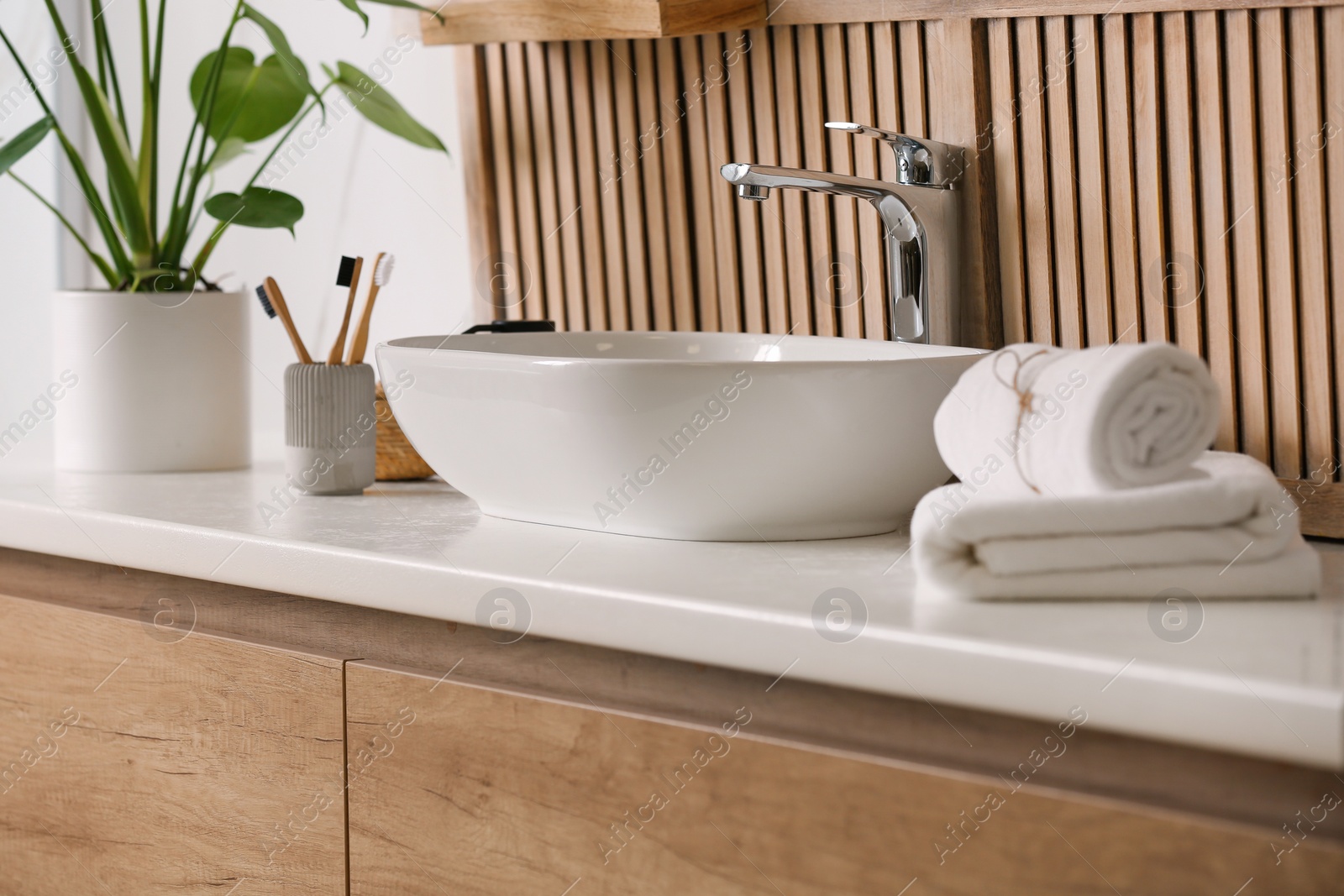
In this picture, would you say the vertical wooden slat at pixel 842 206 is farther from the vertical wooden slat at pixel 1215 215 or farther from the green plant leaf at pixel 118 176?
the green plant leaf at pixel 118 176

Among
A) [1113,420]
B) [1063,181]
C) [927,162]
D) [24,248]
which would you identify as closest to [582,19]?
[927,162]

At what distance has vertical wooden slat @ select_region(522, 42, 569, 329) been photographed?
53.1 inches

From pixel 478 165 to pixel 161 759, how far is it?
0.72 meters

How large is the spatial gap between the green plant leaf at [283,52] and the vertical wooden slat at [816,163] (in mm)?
510

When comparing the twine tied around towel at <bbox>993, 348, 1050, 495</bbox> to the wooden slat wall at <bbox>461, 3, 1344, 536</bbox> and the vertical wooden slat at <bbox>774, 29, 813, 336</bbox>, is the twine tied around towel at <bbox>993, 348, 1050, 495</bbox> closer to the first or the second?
the wooden slat wall at <bbox>461, 3, 1344, 536</bbox>

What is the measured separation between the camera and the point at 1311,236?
912 millimetres

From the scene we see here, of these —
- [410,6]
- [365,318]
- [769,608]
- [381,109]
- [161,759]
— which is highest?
[410,6]

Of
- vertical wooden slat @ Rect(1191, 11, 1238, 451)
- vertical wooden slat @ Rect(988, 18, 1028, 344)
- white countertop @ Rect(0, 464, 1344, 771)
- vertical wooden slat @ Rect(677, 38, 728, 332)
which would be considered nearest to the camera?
white countertop @ Rect(0, 464, 1344, 771)

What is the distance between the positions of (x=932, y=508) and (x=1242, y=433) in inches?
14.9

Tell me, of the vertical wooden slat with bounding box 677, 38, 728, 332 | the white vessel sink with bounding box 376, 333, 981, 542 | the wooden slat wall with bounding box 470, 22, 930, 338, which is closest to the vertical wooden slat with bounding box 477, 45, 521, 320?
the wooden slat wall with bounding box 470, 22, 930, 338

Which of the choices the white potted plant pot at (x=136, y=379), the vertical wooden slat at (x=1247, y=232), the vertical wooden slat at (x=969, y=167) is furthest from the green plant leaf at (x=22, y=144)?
the vertical wooden slat at (x=1247, y=232)

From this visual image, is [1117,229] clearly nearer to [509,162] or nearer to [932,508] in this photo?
[932,508]

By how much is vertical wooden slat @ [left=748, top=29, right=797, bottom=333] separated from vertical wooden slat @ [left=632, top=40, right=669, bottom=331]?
0.11m

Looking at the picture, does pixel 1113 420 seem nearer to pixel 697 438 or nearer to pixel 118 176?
pixel 697 438
